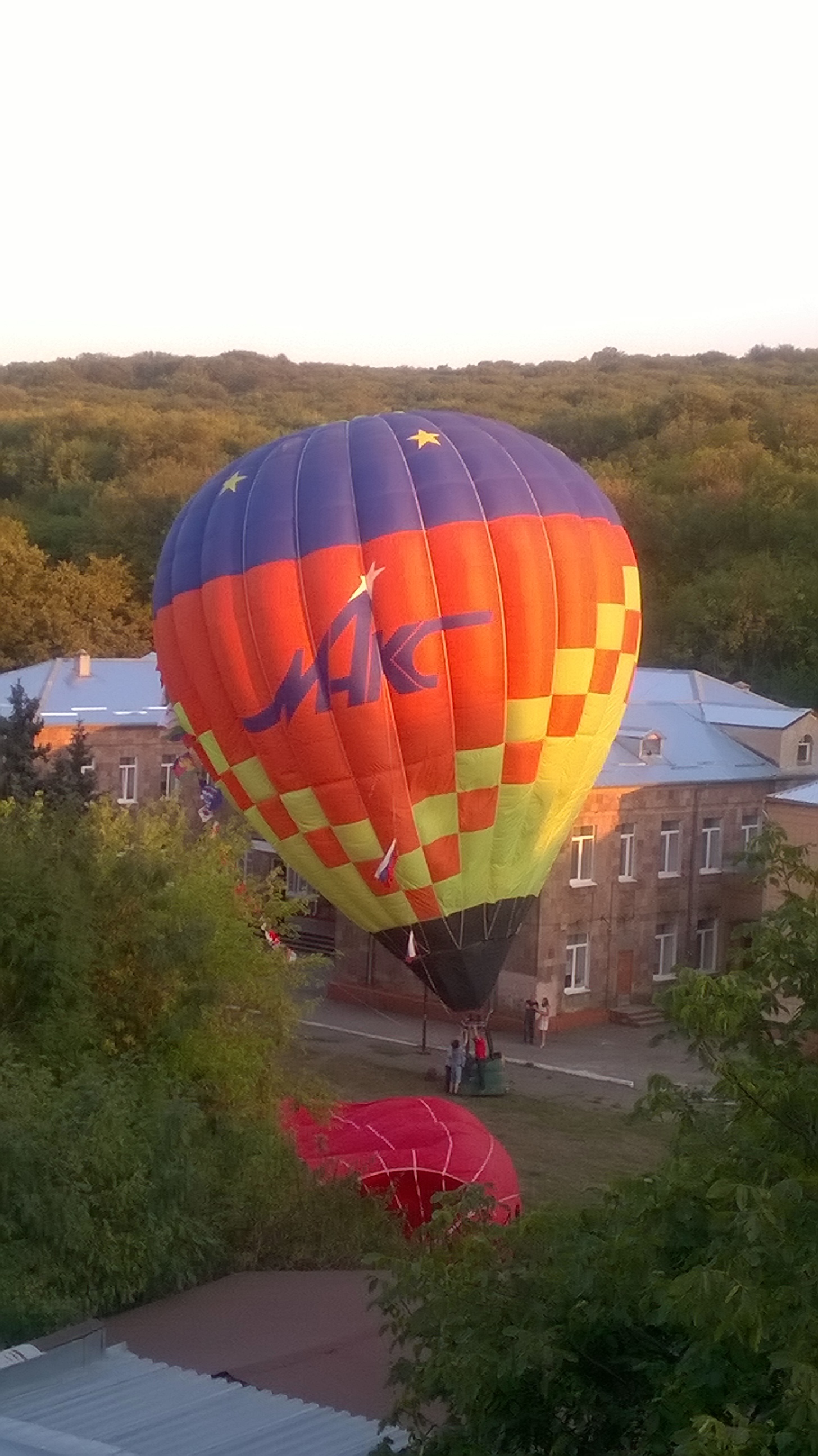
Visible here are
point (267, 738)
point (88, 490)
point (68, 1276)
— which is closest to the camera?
point (68, 1276)

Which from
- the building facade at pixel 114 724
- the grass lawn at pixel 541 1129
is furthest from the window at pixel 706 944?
the building facade at pixel 114 724

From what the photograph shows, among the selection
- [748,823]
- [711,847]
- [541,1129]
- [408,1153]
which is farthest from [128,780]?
[408,1153]

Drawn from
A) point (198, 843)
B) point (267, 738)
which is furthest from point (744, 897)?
point (198, 843)

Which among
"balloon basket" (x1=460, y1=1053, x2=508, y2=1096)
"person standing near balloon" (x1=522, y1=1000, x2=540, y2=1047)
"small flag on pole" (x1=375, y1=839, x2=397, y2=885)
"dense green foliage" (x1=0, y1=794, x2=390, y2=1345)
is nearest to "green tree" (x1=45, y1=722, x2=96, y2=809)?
"small flag on pole" (x1=375, y1=839, x2=397, y2=885)

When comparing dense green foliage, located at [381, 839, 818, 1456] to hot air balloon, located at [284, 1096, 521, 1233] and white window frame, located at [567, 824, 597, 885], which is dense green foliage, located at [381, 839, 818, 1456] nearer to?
hot air balloon, located at [284, 1096, 521, 1233]

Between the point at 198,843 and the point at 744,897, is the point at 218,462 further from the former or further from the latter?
the point at 198,843

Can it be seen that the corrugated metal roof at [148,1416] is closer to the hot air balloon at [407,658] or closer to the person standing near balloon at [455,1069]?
the hot air balloon at [407,658]

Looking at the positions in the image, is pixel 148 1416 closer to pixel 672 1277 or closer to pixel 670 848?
pixel 672 1277
